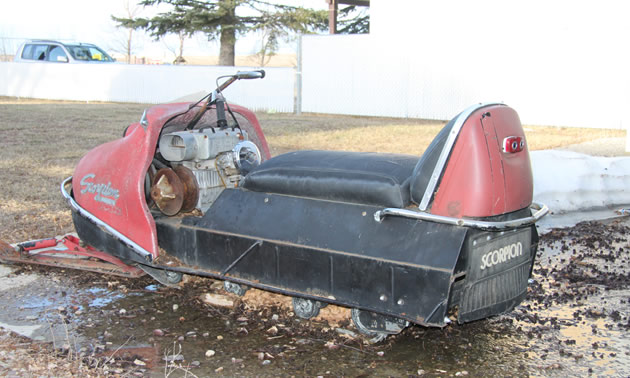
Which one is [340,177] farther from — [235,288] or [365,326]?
[235,288]

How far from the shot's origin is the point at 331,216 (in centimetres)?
339

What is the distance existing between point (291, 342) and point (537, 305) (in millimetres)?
1693

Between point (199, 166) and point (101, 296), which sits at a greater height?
point (199, 166)

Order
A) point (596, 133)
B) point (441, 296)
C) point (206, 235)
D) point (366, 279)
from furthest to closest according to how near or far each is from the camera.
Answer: point (596, 133) → point (206, 235) → point (366, 279) → point (441, 296)

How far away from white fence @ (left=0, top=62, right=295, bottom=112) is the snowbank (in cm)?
1179

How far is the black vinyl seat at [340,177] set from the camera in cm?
328

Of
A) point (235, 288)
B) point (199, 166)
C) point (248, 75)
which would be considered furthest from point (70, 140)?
point (235, 288)

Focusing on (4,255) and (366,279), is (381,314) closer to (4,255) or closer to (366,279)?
(366,279)

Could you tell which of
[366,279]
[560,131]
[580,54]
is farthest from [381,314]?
[580,54]

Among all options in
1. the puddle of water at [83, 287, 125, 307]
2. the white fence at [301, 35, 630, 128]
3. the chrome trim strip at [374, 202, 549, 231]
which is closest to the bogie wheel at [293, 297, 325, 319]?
the chrome trim strip at [374, 202, 549, 231]

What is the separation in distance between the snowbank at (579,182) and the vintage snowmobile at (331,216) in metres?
3.44

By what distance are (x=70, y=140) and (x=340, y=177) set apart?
8631mm

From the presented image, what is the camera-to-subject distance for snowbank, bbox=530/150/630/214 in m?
6.94

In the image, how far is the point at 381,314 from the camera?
10.8 feet
